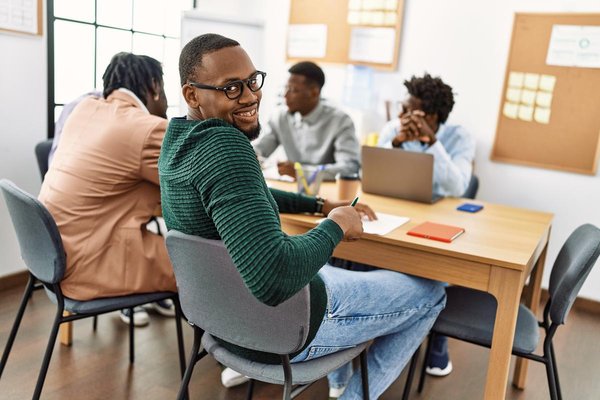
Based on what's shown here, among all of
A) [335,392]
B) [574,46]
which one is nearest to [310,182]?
[335,392]

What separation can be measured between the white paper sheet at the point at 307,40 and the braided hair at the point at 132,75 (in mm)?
2089

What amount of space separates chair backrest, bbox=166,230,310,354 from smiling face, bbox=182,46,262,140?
31 centimetres

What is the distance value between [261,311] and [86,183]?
90 cm

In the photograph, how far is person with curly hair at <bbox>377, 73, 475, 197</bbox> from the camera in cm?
249

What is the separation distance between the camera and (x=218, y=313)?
4.58ft

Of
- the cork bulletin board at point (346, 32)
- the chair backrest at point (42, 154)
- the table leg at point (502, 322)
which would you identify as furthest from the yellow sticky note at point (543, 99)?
the chair backrest at point (42, 154)

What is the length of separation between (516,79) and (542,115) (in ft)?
0.90

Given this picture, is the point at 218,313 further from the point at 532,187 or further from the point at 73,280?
the point at 532,187

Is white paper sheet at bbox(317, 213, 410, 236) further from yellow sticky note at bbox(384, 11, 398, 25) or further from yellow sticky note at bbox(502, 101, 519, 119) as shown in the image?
yellow sticky note at bbox(384, 11, 398, 25)

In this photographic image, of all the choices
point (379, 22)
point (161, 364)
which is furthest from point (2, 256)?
point (379, 22)

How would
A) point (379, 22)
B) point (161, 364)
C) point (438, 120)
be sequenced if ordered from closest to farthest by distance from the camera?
1. point (161, 364)
2. point (438, 120)
3. point (379, 22)

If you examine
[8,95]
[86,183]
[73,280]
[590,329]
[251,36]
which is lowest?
[590,329]

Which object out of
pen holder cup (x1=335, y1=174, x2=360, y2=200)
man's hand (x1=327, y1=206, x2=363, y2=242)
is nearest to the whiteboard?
pen holder cup (x1=335, y1=174, x2=360, y2=200)

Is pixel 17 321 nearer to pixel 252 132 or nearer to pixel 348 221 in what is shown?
pixel 252 132
